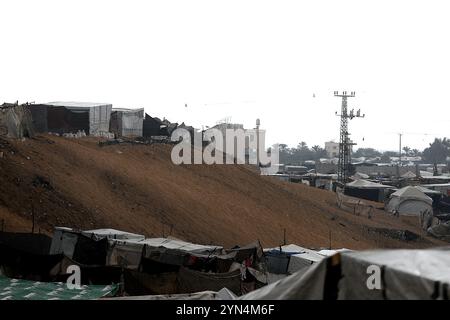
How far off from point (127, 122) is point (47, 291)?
29139 millimetres

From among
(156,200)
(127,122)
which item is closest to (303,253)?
(156,200)

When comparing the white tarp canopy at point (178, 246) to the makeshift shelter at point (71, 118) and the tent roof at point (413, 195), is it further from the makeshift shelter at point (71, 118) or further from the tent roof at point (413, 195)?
the tent roof at point (413, 195)

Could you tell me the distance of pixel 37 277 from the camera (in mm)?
11203

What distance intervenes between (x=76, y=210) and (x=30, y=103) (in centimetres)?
1173

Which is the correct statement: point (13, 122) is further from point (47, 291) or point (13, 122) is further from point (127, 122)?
point (47, 291)

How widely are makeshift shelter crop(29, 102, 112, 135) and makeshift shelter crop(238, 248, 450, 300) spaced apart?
28620 mm

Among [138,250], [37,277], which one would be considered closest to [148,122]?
[138,250]

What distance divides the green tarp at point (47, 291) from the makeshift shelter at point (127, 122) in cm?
2732

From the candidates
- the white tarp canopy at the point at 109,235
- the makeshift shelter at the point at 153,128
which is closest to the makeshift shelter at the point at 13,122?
the white tarp canopy at the point at 109,235

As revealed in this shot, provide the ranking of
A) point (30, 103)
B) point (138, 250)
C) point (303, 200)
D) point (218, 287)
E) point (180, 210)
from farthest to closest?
point (303, 200), point (30, 103), point (180, 210), point (138, 250), point (218, 287)

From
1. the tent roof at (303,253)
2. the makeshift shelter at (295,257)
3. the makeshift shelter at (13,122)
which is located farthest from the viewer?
the makeshift shelter at (13,122)

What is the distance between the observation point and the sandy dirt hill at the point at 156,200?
71.3 ft

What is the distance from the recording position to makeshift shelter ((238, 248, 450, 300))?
407 centimetres
